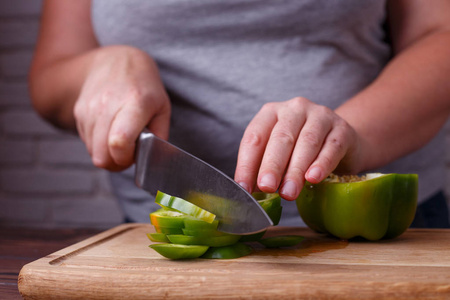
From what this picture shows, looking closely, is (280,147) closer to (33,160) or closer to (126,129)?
(126,129)

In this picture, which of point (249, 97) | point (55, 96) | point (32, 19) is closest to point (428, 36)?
point (249, 97)

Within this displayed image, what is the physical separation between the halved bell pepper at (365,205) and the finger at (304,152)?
0.11 metres

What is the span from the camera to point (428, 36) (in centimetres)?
116

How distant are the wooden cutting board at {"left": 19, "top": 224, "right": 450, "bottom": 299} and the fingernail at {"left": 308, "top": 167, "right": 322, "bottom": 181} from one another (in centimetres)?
13

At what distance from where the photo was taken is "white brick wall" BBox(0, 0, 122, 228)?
2.02 m

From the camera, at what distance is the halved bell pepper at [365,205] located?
2.85ft

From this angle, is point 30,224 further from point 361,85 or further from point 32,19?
point 361,85

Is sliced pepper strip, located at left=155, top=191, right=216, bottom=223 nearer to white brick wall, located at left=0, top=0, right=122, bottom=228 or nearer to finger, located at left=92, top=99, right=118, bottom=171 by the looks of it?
finger, located at left=92, top=99, right=118, bottom=171

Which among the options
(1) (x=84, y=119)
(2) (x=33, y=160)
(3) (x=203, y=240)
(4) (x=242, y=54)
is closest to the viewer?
(3) (x=203, y=240)

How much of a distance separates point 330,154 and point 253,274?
0.26 metres

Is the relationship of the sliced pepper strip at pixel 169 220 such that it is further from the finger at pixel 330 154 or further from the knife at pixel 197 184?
the finger at pixel 330 154

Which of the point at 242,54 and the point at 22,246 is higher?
the point at 242,54

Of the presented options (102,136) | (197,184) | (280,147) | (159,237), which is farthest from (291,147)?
(102,136)

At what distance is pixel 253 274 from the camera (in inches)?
26.7
